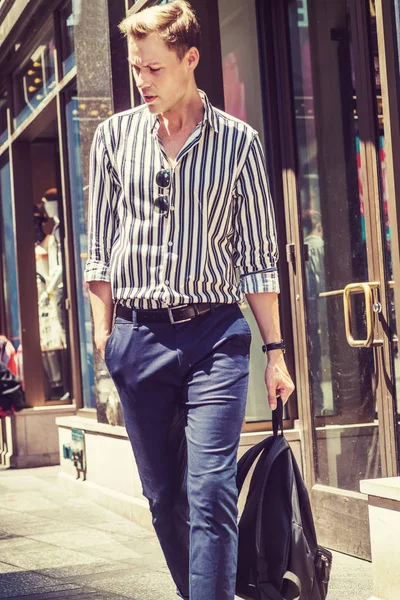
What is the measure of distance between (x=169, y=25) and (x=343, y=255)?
262 centimetres

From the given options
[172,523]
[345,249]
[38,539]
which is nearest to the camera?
[172,523]

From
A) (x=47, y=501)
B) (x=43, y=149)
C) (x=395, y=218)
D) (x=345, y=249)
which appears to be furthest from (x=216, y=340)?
(x=43, y=149)

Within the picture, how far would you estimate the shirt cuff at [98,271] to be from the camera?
A: 11.2ft

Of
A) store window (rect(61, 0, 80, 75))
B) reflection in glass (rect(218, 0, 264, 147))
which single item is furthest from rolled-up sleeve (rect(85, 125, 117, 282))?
store window (rect(61, 0, 80, 75))

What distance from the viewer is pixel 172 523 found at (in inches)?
134

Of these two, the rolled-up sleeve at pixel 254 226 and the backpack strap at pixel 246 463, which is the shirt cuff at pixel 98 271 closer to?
the rolled-up sleeve at pixel 254 226

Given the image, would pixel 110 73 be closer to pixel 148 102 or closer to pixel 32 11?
pixel 32 11

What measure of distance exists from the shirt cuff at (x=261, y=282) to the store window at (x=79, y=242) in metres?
5.80

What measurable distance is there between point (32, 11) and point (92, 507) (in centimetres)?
487

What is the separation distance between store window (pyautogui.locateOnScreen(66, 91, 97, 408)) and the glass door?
346 cm

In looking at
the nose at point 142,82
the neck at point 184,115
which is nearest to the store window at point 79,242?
the neck at point 184,115

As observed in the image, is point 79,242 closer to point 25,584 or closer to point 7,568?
point 7,568

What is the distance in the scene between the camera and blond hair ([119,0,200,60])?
10.4 feet

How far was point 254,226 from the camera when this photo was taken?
3.32 m
